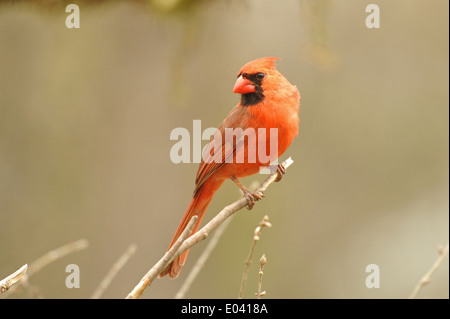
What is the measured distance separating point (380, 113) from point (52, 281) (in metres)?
3.28

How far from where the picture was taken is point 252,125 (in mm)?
2727

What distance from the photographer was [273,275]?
5383mm

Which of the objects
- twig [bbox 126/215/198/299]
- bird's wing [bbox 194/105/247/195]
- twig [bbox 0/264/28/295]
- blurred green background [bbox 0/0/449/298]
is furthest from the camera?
blurred green background [bbox 0/0/449/298]

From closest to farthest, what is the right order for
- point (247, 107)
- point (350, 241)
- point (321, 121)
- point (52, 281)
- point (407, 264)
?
point (247, 107) → point (407, 264) → point (52, 281) → point (350, 241) → point (321, 121)

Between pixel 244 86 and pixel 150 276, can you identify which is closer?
pixel 150 276

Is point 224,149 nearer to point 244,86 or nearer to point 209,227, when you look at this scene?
point 244,86

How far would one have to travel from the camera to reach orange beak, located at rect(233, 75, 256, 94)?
2.66 meters

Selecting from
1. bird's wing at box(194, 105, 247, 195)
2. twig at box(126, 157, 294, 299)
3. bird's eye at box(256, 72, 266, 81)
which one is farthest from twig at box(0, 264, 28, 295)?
bird's eye at box(256, 72, 266, 81)

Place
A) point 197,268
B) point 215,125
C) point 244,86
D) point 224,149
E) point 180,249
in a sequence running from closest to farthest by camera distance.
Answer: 1. point 180,249
2. point 197,268
3. point 244,86
4. point 224,149
5. point 215,125

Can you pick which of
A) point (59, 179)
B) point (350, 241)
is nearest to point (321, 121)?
point (350, 241)

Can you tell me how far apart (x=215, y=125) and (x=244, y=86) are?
251 cm

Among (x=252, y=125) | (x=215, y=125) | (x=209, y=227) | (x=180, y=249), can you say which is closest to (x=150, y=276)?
(x=180, y=249)

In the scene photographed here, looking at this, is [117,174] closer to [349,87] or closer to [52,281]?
[52,281]

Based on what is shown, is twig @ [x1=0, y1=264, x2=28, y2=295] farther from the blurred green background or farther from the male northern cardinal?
the blurred green background
